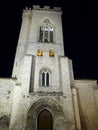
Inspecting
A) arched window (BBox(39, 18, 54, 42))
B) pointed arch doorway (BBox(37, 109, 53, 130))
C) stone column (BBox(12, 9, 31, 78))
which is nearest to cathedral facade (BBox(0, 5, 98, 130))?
pointed arch doorway (BBox(37, 109, 53, 130))

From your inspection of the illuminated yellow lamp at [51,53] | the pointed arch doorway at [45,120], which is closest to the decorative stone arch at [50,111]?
the pointed arch doorway at [45,120]

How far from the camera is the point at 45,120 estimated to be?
16.6 metres

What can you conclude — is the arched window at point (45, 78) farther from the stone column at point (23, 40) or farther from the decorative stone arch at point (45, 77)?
the stone column at point (23, 40)

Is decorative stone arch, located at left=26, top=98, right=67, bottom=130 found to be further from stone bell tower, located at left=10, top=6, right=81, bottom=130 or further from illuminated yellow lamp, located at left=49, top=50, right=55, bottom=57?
illuminated yellow lamp, located at left=49, top=50, right=55, bottom=57

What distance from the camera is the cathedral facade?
53.3 ft

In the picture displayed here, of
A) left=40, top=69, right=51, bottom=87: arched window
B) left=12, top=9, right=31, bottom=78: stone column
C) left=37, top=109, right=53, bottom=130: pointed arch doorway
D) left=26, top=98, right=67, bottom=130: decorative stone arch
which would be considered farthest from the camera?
left=12, top=9, right=31, bottom=78: stone column

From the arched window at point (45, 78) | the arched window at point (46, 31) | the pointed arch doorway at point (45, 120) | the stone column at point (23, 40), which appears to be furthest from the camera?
the arched window at point (46, 31)

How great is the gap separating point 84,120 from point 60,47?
10.6 meters

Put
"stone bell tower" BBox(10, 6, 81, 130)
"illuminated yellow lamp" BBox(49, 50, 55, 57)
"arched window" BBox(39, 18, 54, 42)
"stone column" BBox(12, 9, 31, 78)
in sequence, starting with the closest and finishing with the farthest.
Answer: "stone bell tower" BBox(10, 6, 81, 130)
"illuminated yellow lamp" BBox(49, 50, 55, 57)
"stone column" BBox(12, 9, 31, 78)
"arched window" BBox(39, 18, 54, 42)

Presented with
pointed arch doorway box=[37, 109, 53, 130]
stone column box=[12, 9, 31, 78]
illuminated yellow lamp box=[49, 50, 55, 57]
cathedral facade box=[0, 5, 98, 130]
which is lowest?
pointed arch doorway box=[37, 109, 53, 130]

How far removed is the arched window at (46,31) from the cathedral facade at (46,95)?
861 mm

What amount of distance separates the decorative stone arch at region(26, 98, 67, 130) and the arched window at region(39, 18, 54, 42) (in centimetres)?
1043

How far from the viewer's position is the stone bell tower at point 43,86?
16.2 m

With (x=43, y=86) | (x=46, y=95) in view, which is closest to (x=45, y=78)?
(x=43, y=86)
